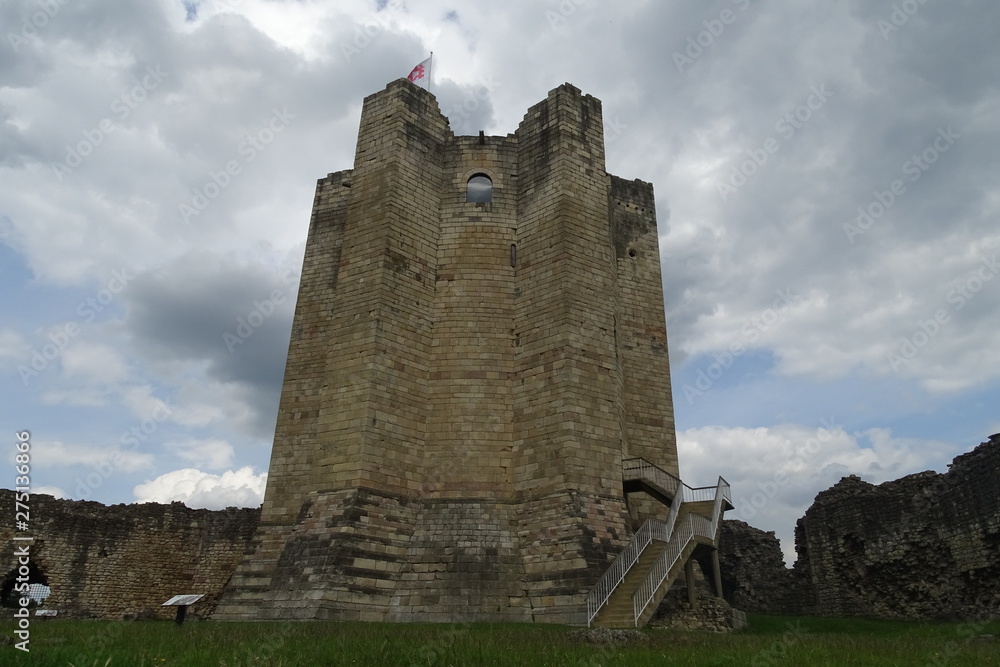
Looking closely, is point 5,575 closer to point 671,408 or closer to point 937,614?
point 671,408

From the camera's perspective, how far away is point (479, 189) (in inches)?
784

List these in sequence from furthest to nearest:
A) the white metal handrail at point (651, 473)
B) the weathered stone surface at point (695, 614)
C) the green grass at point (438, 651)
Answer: the white metal handrail at point (651, 473) → the weathered stone surface at point (695, 614) → the green grass at point (438, 651)

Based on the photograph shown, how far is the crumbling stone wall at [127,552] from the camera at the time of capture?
60.6 feet

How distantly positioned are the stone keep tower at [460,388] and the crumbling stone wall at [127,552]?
3656mm

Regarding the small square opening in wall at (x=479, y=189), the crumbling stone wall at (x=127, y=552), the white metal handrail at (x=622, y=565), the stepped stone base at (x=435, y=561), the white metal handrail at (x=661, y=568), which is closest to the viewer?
the white metal handrail at (x=661, y=568)

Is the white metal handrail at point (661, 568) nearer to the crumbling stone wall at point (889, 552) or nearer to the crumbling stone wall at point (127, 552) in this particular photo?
the crumbling stone wall at point (889, 552)

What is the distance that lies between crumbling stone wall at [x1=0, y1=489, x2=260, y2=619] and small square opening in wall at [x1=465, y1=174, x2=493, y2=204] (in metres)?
11.5

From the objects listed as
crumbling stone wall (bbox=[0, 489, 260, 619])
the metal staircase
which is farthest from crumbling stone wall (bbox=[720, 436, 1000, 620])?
crumbling stone wall (bbox=[0, 489, 260, 619])

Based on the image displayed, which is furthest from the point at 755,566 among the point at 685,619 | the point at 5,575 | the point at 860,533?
the point at 5,575

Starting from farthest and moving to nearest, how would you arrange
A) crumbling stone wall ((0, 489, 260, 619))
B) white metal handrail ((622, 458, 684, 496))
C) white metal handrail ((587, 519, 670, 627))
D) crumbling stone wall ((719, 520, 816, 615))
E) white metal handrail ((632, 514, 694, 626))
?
1. crumbling stone wall ((719, 520, 816, 615))
2. crumbling stone wall ((0, 489, 260, 619))
3. white metal handrail ((622, 458, 684, 496))
4. white metal handrail ((587, 519, 670, 627))
5. white metal handrail ((632, 514, 694, 626))

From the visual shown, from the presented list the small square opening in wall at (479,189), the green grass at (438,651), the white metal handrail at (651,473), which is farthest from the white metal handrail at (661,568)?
the small square opening in wall at (479,189)

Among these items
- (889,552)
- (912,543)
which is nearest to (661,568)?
(912,543)

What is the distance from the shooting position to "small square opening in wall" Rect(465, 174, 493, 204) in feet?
64.8

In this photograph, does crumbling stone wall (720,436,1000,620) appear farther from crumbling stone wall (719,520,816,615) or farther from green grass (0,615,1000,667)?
green grass (0,615,1000,667)
